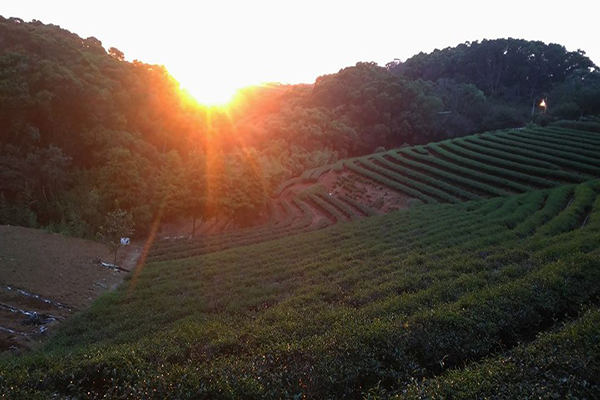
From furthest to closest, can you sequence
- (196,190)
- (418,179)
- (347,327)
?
(418,179)
(196,190)
(347,327)

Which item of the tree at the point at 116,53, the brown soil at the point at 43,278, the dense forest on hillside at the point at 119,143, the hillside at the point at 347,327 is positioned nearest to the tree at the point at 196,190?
the dense forest on hillside at the point at 119,143

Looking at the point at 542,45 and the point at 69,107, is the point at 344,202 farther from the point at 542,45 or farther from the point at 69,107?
the point at 542,45

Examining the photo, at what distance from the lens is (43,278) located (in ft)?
51.3

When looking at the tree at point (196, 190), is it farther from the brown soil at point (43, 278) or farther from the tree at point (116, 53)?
the tree at point (116, 53)

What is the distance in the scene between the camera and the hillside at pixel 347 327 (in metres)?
6.85

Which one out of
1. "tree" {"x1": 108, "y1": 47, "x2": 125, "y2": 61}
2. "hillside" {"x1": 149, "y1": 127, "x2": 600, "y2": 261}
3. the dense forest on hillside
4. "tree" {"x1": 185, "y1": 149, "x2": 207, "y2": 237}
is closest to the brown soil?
the dense forest on hillside

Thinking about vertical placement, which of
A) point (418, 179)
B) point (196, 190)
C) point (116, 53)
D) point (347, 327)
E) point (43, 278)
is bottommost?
point (418, 179)

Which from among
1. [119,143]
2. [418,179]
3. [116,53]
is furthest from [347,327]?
[116,53]

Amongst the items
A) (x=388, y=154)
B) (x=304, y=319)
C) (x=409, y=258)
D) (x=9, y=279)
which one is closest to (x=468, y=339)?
(x=304, y=319)

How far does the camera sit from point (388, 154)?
48219 mm

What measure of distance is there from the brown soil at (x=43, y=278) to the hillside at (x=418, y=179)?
5.12 metres

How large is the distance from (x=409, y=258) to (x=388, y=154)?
33.2 meters

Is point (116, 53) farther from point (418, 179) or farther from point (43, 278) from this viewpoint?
point (418, 179)

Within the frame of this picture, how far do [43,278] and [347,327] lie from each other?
517 inches
